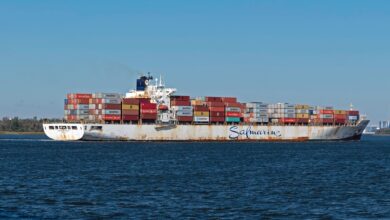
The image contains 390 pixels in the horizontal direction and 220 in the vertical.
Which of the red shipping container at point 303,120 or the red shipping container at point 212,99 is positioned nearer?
the red shipping container at point 212,99

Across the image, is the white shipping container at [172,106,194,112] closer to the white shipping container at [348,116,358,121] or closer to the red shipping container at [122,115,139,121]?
the red shipping container at [122,115,139,121]

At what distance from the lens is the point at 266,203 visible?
35406 millimetres

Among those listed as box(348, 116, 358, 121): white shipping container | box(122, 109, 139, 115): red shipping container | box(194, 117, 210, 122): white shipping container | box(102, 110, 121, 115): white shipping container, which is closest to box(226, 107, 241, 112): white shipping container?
box(194, 117, 210, 122): white shipping container

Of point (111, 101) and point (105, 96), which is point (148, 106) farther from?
point (105, 96)

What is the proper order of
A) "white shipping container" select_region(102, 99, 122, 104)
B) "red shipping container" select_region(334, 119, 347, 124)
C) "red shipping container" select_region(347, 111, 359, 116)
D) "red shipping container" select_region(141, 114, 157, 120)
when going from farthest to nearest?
"red shipping container" select_region(347, 111, 359, 116) < "red shipping container" select_region(334, 119, 347, 124) < "red shipping container" select_region(141, 114, 157, 120) < "white shipping container" select_region(102, 99, 122, 104)

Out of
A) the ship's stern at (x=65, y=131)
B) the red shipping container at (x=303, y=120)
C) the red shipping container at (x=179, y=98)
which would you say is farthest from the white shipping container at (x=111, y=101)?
the red shipping container at (x=303, y=120)

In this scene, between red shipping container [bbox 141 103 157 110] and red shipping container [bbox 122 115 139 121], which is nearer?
red shipping container [bbox 122 115 139 121]

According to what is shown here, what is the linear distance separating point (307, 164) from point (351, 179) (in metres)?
16.2

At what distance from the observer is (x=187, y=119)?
12400 centimetres

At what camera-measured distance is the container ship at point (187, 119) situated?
4614 inches

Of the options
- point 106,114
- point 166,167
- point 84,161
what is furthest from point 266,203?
point 106,114

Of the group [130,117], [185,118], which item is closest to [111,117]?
[130,117]

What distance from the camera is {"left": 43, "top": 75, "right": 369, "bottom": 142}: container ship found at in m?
117

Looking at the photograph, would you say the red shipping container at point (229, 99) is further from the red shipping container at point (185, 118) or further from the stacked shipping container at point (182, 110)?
the red shipping container at point (185, 118)
